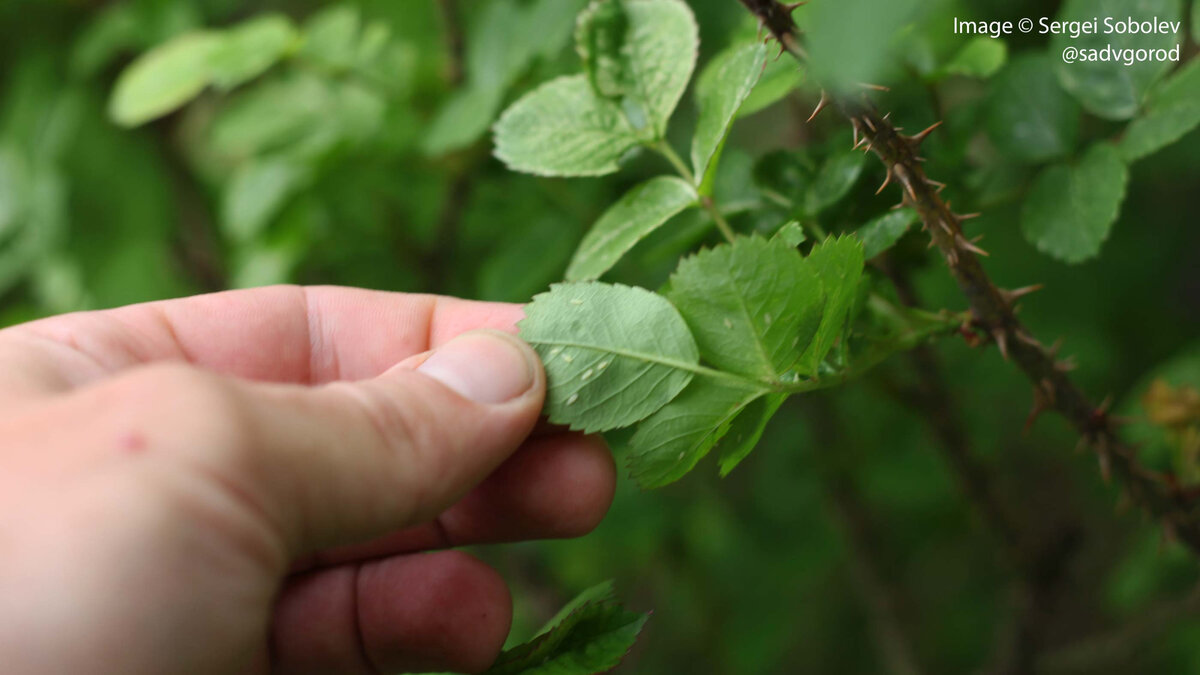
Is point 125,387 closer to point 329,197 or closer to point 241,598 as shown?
point 241,598

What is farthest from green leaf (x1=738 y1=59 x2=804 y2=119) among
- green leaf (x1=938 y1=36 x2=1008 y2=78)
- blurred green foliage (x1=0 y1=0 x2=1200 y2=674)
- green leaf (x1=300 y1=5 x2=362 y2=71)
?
green leaf (x1=300 y1=5 x2=362 y2=71)

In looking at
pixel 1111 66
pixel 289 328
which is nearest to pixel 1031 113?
pixel 1111 66

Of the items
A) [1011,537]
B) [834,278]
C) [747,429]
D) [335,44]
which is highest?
[335,44]

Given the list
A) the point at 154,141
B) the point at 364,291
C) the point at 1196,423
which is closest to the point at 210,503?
the point at 364,291

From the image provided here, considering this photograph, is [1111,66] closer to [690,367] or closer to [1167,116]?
[1167,116]

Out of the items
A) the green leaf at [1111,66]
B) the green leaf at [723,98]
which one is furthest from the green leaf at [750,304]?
the green leaf at [1111,66]

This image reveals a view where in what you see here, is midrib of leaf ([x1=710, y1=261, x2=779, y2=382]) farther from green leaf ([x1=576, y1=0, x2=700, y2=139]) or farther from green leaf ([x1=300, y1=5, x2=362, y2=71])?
green leaf ([x1=300, y1=5, x2=362, y2=71])

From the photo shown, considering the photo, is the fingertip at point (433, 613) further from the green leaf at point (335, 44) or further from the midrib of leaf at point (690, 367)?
the green leaf at point (335, 44)
